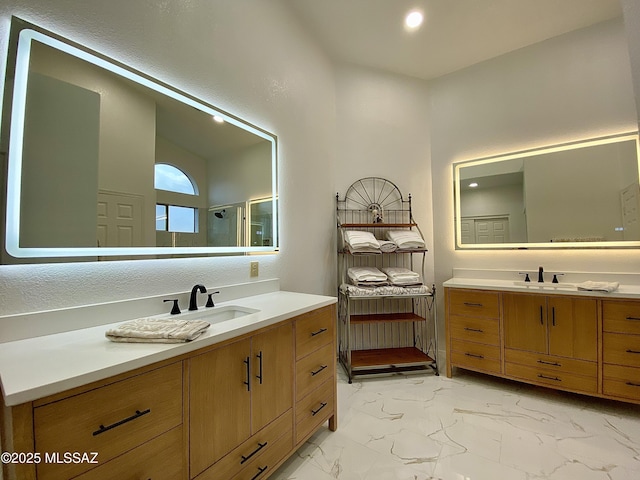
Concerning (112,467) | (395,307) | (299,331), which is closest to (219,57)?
(299,331)

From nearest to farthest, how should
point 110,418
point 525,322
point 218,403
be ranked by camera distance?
point 110,418 < point 218,403 < point 525,322

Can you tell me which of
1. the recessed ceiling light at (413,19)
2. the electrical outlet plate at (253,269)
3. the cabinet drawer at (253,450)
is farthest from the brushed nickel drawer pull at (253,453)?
the recessed ceiling light at (413,19)

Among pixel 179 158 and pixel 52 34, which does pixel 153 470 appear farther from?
pixel 52 34

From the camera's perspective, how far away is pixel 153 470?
2.88 ft

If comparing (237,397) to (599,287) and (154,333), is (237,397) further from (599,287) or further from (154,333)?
(599,287)

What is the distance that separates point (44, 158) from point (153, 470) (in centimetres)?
117

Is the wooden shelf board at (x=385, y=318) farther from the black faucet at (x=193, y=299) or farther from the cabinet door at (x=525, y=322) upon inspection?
the black faucet at (x=193, y=299)

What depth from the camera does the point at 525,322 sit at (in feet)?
7.07

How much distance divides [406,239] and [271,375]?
1774 millimetres

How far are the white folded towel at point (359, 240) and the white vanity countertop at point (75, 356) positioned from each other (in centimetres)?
134

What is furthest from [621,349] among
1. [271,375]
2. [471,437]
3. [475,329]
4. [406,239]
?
[271,375]

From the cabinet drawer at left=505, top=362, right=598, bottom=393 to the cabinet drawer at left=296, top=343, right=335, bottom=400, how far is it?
60.7 inches

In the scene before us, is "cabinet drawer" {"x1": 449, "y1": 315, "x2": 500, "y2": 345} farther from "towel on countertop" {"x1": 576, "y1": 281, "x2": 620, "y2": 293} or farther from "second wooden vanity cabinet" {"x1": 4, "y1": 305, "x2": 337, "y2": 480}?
"second wooden vanity cabinet" {"x1": 4, "y1": 305, "x2": 337, "y2": 480}

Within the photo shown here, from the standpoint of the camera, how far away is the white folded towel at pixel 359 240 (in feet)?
8.05
